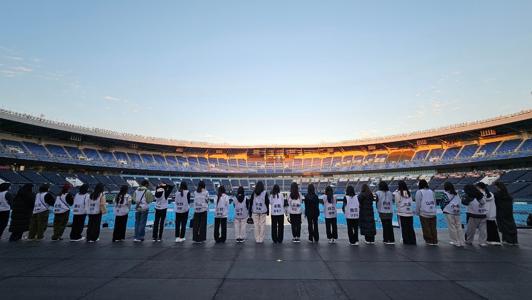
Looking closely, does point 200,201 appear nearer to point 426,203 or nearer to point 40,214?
point 40,214

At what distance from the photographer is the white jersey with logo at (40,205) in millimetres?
8755

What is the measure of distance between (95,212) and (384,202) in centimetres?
908

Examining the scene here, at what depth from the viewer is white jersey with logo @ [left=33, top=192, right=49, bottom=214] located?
875cm

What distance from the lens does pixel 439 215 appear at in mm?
17250

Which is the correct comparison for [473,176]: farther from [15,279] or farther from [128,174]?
[128,174]

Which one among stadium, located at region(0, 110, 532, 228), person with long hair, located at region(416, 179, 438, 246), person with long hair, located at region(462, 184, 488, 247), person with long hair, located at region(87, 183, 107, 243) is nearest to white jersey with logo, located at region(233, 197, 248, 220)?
person with long hair, located at region(87, 183, 107, 243)

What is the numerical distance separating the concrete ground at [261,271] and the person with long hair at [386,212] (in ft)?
2.16

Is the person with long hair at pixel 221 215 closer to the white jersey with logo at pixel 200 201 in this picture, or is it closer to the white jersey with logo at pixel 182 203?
the white jersey with logo at pixel 200 201

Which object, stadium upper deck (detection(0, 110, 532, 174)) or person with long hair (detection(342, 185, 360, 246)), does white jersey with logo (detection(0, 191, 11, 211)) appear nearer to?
person with long hair (detection(342, 185, 360, 246))

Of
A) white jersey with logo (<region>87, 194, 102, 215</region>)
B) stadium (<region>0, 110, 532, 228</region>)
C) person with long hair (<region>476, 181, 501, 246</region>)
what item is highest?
stadium (<region>0, 110, 532, 228</region>)

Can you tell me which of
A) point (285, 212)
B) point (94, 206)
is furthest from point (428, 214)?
point (94, 206)

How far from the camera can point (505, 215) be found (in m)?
8.33

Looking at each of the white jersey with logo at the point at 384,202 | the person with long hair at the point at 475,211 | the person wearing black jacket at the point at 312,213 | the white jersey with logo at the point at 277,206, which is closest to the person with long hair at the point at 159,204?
the white jersey with logo at the point at 277,206

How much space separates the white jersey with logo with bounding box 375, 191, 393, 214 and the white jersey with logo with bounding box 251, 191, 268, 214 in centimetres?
356
